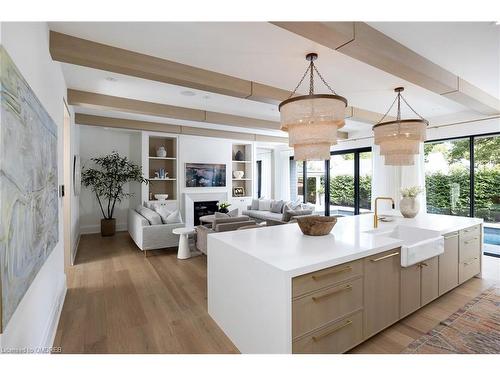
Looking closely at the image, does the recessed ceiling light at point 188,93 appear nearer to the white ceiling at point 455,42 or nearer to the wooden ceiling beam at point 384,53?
the wooden ceiling beam at point 384,53

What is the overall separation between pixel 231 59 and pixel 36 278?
2475 millimetres

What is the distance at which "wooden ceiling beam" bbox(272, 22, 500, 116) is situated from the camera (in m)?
1.77

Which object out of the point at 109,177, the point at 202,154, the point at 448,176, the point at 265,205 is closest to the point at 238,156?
the point at 202,154

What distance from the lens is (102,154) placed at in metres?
6.34

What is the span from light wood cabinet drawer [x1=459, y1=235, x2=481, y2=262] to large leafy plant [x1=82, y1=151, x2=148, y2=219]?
19.8 feet

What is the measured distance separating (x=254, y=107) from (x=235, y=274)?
3.42 m

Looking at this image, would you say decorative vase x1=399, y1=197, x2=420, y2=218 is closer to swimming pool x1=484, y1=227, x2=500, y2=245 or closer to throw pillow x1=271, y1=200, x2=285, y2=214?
swimming pool x1=484, y1=227, x2=500, y2=245

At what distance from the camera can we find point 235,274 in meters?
1.91

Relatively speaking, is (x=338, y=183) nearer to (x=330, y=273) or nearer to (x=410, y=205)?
(x=410, y=205)

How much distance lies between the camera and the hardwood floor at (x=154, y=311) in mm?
2000

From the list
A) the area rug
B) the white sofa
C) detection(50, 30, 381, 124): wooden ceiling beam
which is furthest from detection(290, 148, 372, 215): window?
the white sofa

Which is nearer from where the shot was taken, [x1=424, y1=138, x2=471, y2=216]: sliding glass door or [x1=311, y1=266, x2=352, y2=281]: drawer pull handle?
[x1=311, y1=266, x2=352, y2=281]: drawer pull handle
